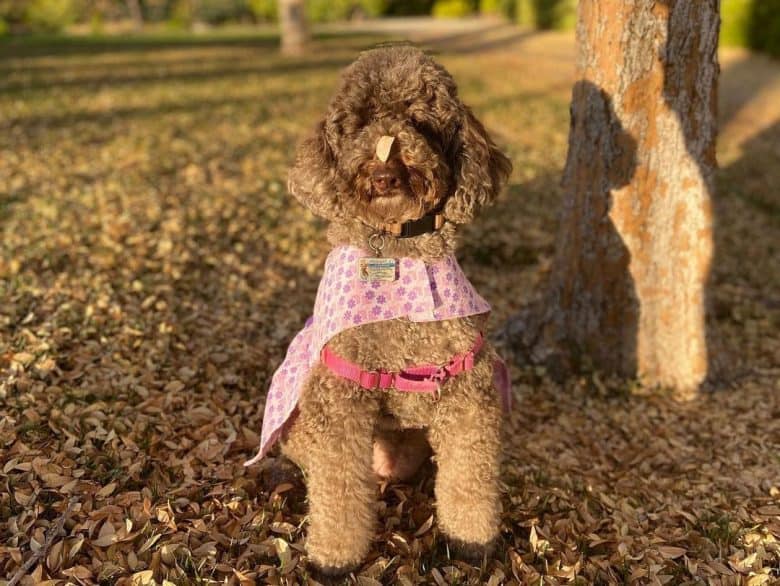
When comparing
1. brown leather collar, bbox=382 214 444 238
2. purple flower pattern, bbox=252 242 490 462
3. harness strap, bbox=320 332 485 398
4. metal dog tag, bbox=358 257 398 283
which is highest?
brown leather collar, bbox=382 214 444 238

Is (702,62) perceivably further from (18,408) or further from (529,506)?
(18,408)

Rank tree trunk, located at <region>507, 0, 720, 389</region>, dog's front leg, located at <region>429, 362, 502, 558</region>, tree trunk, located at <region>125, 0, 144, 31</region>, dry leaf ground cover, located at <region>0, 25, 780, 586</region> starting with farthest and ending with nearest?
tree trunk, located at <region>125, 0, 144, 31</region> → tree trunk, located at <region>507, 0, 720, 389</region> → dry leaf ground cover, located at <region>0, 25, 780, 586</region> → dog's front leg, located at <region>429, 362, 502, 558</region>

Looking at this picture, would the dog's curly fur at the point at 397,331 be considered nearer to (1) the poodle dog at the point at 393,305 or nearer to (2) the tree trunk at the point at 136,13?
(1) the poodle dog at the point at 393,305

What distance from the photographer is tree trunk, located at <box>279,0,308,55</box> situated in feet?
77.5

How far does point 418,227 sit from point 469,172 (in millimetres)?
341

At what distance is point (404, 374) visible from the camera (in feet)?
10.3

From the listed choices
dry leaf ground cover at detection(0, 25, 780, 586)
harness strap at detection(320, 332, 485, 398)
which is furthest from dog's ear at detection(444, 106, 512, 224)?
dry leaf ground cover at detection(0, 25, 780, 586)

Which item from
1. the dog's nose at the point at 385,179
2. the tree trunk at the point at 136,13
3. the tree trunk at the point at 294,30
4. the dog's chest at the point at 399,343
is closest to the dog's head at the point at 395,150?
the dog's nose at the point at 385,179

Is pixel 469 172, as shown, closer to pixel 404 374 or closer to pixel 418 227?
pixel 418 227

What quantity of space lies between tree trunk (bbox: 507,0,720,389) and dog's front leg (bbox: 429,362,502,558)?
2064mm

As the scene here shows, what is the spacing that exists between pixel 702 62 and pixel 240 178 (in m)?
6.03

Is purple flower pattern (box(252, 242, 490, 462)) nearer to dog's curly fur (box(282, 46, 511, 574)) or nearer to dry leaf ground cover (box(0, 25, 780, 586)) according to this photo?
dog's curly fur (box(282, 46, 511, 574))

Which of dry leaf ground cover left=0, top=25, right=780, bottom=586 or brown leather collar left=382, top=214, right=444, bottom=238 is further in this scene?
dry leaf ground cover left=0, top=25, right=780, bottom=586

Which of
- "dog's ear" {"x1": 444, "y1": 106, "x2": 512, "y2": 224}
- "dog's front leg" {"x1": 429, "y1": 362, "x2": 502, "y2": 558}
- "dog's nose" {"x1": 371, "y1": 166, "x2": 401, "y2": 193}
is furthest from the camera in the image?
"dog's front leg" {"x1": 429, "y1": 362, "x2": 502, "y2": 558}
